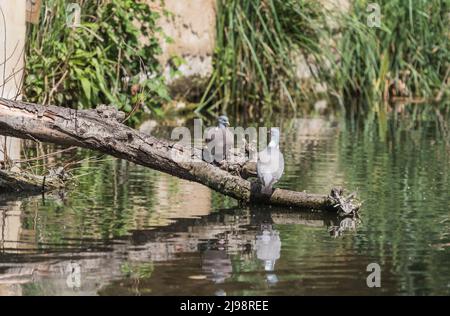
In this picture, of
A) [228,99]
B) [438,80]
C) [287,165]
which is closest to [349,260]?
[287,165]

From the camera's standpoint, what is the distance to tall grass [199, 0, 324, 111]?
57.2 ft

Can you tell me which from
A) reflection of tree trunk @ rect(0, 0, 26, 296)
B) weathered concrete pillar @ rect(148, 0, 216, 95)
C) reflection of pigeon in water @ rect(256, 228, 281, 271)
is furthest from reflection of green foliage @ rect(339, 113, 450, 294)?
weathered concrete pillar @ rect(148, 0, 216, 95)

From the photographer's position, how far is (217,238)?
7770 mm

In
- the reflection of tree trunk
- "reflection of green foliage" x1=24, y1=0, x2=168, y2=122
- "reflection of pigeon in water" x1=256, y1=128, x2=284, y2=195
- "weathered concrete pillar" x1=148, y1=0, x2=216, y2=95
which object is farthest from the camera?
"weathered concrete pillar" x1=148, y1=0, x2=216, y2=95

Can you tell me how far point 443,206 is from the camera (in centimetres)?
906

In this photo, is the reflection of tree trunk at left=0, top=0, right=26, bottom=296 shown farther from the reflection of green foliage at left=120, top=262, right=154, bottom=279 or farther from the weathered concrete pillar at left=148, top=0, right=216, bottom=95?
the weathered concrete pillar at left=148, top=0, right=216, bottom=95

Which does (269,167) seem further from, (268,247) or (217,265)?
(217,265)

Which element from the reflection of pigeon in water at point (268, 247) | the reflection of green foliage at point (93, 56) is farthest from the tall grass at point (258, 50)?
the reflection of pigeon in water at point (268, 247)

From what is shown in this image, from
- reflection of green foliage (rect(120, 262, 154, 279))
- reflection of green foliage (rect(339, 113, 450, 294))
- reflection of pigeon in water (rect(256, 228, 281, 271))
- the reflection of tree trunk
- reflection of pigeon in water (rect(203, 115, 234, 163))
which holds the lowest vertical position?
reflection of green foliage (rect(120, 262, 154, 279))

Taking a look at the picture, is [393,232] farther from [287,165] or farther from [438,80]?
[438,80]

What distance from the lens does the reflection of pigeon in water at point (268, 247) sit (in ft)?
22.9

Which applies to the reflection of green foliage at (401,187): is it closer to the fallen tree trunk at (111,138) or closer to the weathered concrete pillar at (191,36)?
the fallen tree trunk at (111,138)
